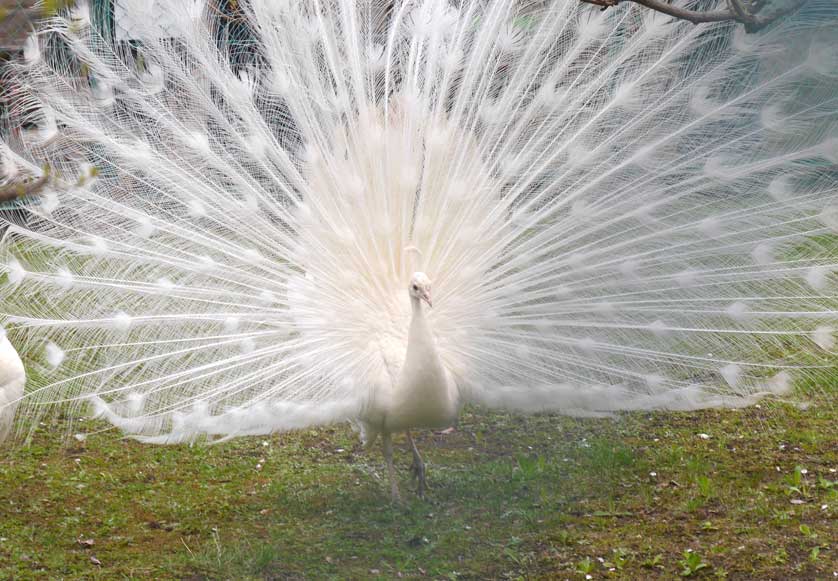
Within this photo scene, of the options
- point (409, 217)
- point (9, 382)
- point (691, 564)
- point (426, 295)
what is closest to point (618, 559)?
point (691, 564)

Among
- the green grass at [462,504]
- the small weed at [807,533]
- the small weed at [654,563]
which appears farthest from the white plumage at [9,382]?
the small weed at [807,533]

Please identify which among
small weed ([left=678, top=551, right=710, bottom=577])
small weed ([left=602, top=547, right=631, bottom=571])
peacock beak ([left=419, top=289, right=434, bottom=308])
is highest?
peacock beak ([left=419, top=289, right=434, bottom=308])

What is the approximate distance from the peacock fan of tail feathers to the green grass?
0.47 meters

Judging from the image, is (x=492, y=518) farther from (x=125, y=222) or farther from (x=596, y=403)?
(x=125, y=222)

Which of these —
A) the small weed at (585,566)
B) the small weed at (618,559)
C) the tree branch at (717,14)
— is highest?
the tree branch at (717,14)

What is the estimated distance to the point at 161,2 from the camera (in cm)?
471

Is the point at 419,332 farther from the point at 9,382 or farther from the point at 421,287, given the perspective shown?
the point at 9,382

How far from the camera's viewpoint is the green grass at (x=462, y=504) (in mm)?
4078

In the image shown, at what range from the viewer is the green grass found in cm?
408

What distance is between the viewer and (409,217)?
464cm

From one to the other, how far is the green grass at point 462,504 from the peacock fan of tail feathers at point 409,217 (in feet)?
1.53

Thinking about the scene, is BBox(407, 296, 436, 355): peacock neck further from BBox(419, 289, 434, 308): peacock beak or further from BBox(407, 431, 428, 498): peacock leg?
BBox(407, 431, 428, 498): peacock leg

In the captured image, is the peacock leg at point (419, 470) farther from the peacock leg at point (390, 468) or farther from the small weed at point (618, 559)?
the small weed at point (618, 559)

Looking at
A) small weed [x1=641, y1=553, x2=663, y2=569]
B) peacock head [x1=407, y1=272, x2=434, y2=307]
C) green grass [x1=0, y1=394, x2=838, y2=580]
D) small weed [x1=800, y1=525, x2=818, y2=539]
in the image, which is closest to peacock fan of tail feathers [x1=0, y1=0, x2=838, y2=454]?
peacock head [x1=407, y1=272, x2=434, y2=307]
